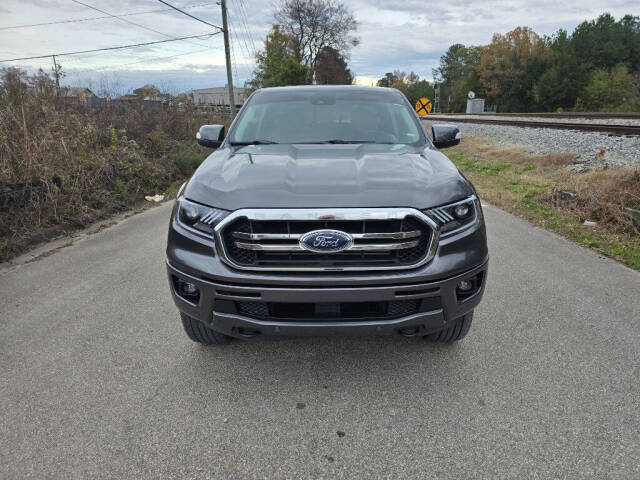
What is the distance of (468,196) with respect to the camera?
8.33 feet

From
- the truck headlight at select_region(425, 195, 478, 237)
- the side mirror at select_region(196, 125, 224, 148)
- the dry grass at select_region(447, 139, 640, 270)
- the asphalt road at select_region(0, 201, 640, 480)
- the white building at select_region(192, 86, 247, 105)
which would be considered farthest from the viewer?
the white building at select_region(192, 86, 247, 105)

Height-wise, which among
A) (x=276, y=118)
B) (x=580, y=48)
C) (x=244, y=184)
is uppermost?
(x=580, y=48)

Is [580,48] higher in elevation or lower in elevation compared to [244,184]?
higher

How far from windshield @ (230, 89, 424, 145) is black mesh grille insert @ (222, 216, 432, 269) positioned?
1.29 meters

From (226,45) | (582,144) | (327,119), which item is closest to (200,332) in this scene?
(327,119)

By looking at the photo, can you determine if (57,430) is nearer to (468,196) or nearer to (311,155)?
(311,155)

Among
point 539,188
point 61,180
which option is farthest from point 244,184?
point 539,188

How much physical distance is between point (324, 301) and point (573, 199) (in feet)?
19.8

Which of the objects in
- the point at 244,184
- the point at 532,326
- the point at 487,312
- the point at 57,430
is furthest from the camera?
the point at 487,312

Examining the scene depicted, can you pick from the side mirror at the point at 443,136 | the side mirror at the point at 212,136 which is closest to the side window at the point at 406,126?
the side mirror at the point at 443,136

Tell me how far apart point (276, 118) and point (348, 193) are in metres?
1.67

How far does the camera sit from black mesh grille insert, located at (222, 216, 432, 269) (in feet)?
7.36

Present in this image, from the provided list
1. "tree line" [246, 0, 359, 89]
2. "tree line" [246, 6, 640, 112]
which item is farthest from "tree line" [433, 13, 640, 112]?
"tree line" [246, 0, 359, 89]

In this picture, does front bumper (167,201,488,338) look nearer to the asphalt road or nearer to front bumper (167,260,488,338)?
front bumper (167,260,488,338)
